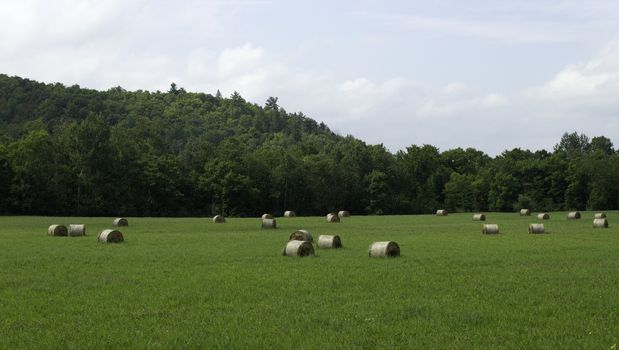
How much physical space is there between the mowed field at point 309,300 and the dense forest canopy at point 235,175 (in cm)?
6327

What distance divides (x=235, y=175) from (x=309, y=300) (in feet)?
274

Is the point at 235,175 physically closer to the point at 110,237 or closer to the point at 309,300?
the point at 110,237

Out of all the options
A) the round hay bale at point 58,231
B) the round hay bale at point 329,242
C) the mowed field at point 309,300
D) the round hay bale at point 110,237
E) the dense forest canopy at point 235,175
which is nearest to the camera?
the mowed field at point 309,300

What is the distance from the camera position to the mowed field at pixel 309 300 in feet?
37.0

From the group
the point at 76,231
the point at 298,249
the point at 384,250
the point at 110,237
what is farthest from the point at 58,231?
the point at 384,250

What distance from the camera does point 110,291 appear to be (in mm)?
16141

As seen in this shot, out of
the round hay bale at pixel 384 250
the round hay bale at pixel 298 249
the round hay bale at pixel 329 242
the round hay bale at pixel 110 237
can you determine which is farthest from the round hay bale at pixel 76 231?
the round hay bale at pixel 384 250

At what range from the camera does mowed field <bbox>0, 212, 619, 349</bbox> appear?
11.3m

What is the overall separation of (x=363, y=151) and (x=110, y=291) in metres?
101

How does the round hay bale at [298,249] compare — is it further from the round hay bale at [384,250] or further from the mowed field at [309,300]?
the round hay bale at [384,250]

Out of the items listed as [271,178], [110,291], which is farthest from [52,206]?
[110,291]

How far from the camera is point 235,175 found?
97688 mm

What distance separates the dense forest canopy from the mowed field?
63.3 meters

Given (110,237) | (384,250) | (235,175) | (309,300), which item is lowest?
(309,300)
